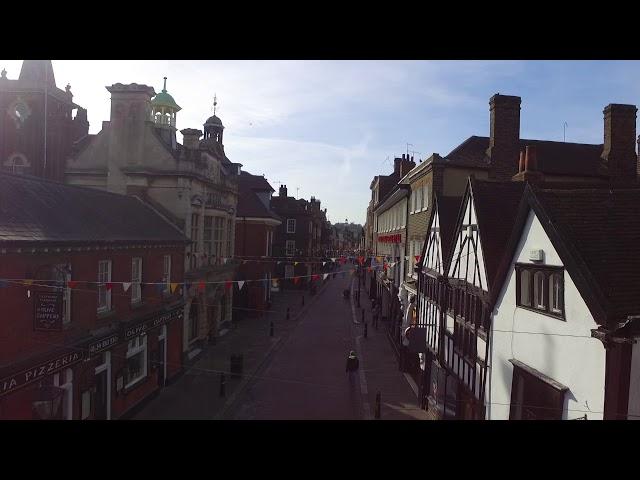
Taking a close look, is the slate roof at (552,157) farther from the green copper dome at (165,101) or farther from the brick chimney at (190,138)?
the green copper dome at (165,101)

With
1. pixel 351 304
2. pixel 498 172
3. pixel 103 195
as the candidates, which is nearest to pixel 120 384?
pixel 103 195

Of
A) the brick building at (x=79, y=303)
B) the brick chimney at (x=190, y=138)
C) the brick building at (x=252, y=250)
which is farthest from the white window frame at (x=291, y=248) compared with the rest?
the brick building at (x=79, y=303)

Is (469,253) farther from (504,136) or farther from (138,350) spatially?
(138,350)

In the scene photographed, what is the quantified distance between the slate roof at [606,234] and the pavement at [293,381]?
9.57 m

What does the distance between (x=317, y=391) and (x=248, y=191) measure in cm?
2532

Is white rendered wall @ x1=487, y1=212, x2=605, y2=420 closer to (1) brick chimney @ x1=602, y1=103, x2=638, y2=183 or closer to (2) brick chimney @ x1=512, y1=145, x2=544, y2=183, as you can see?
(2) brick chimney @ x1=512, y1=145, x2=544, y2=183

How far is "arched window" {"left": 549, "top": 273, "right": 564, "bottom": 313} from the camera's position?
817 centimetres

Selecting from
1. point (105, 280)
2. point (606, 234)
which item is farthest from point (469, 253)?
point (105, 280)

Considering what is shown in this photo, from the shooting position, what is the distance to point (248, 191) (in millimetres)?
41125

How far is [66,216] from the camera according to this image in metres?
14.5

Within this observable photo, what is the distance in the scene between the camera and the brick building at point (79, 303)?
1100 centimetres

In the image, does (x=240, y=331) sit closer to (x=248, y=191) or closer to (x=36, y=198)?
(x=248, y=191)

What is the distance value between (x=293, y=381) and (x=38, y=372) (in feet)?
34.2
